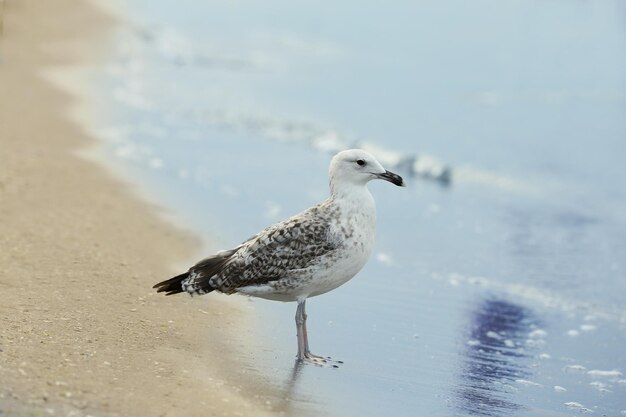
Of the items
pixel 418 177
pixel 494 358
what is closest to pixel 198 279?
pixel 494 358

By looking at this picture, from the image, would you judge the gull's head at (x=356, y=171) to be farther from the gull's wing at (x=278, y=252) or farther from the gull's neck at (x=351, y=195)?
the gull's wing at (x=278, y=252)

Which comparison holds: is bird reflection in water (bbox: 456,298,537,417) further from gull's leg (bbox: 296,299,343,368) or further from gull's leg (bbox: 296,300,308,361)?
gull's leg (bbox: 296,300,308,361)

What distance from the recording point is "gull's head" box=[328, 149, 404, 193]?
7801 mm

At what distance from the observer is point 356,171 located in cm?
781

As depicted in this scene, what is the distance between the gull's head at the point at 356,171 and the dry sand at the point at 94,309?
4.06ft

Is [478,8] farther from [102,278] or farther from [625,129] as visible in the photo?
[102,278]

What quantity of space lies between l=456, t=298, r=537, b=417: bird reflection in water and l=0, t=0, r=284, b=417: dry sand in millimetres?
1326

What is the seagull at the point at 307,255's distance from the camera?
24.7 ft

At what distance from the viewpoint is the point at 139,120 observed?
55.6 feet

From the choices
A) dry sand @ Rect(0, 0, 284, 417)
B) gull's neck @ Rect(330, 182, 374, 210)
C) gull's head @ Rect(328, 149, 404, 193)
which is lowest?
dry sand @ Rect(0, 0, 284, 417)

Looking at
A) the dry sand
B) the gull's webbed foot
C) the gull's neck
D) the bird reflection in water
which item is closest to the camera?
the dry sand

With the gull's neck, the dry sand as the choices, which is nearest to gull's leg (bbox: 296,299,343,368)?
the dry sand

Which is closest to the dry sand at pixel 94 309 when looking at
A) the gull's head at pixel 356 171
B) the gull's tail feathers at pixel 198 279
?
the gull's tail feathers at pixel 198 279

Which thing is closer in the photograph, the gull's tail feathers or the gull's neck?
the gull's neck
